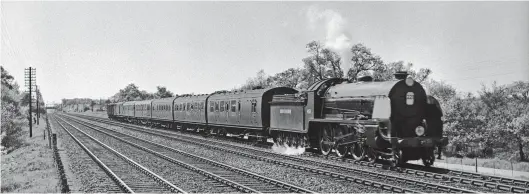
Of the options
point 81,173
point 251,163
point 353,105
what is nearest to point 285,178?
point 251,163

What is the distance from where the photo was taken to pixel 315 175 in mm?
12461

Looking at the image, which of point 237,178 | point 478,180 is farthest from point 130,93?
point 478,180

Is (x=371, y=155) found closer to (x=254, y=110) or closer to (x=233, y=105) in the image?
(x=254, y=110)

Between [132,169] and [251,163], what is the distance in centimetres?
423

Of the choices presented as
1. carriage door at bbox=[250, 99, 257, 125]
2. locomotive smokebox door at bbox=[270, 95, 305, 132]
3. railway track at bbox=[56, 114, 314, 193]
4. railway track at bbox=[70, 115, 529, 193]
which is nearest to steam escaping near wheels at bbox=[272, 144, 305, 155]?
locomotive smokebox door at bbox=[270, 95, 305, 132]

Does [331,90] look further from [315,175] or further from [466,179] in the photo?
[466,179]

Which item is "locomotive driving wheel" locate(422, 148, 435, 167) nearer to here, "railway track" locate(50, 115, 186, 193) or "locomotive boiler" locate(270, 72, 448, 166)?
"locomotive boiler" locate(270, 72, 448, 166)

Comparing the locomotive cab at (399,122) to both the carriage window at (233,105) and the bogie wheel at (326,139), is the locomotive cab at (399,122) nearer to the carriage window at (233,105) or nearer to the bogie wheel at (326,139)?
the bogie wheel at (326,139)

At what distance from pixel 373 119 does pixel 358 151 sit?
79.7 inches

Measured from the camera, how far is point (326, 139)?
643 inches

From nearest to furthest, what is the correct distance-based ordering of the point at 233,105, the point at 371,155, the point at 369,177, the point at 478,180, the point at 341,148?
the point at 478,180 → the point at 369,177 → the point at 371,155 → the point at 341,148 → the point at 233,105

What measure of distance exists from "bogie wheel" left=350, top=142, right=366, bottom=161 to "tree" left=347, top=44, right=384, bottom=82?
106ft

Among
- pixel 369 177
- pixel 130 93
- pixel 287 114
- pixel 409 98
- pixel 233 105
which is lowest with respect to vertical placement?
pixel 369 177

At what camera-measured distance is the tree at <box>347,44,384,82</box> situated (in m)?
46.4
